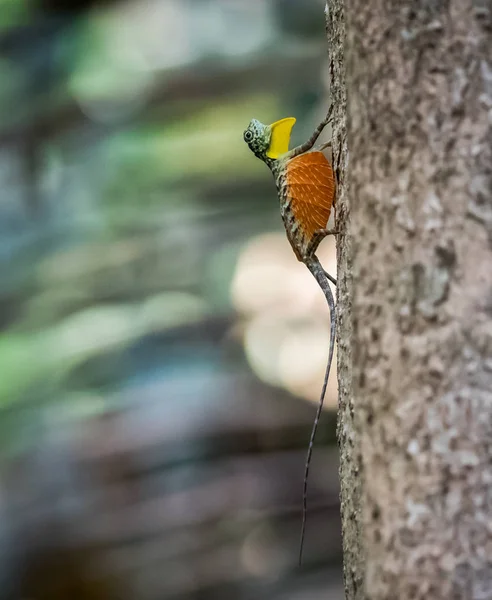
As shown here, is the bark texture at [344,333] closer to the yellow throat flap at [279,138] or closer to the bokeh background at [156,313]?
the yellow throat flap at [279,138]

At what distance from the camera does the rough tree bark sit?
861 mm

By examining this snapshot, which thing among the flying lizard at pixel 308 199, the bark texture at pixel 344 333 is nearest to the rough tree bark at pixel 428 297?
the bark texture at pixel 344 333

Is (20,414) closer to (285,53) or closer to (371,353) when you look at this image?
(285,53)

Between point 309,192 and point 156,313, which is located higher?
point 309,192

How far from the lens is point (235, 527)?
399 centimetres

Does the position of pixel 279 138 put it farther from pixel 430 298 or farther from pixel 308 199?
pixel 430 298

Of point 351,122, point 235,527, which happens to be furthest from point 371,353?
point 235,527

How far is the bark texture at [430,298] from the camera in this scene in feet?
2.82

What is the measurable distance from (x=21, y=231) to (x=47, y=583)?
2157mm

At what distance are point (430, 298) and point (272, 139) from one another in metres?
0.92

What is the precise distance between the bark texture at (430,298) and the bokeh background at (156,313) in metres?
Result: 3.16

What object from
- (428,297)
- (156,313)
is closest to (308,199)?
(428,297)

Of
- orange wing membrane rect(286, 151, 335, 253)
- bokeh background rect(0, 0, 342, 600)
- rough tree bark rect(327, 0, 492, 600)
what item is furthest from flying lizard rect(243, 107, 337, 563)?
bokeh background rect(0, 0, 342, 600)

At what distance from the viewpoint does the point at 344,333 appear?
125cm
